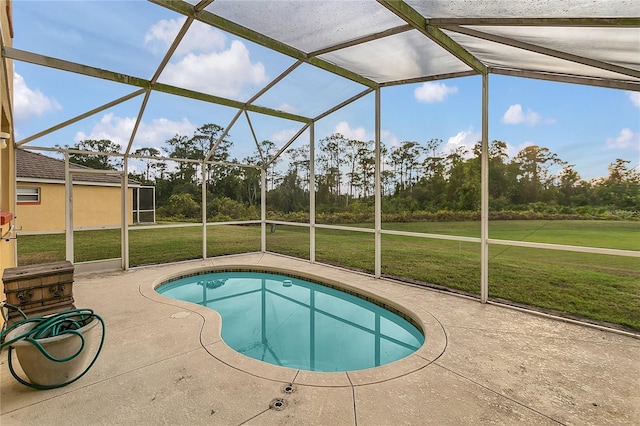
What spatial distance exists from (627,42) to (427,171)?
9774mm

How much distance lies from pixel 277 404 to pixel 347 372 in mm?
800

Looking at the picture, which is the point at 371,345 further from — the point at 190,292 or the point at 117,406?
the point at 190,292

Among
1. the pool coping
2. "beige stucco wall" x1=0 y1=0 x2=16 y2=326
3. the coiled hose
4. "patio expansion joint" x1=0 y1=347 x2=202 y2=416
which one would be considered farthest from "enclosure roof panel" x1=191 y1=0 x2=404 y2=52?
"patio expansion joint" x1=0 y1=347 x2=202 y2=416

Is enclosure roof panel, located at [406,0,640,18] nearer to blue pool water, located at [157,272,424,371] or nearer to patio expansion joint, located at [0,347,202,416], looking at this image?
blue pool water, located at [157,272,424,371]

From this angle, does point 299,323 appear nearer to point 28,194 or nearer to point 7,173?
point 7,173

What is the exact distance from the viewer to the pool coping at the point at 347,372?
2.73 meters

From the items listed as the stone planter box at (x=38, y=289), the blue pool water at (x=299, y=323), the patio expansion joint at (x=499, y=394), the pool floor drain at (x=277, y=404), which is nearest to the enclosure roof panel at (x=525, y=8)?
the patio expansion joint at (x=499, y=394)

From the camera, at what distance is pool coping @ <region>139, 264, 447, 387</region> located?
2.73 metres

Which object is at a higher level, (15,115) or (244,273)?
(15,115)

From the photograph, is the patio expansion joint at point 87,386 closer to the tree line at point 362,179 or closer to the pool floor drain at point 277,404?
the pool floor drain at point 277,404

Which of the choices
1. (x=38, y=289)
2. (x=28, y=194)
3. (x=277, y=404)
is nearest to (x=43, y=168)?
(x=28, y=194)

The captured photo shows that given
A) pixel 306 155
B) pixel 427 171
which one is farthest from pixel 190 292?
pixel 427 171

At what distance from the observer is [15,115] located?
17.2 feet

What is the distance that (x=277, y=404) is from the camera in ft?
7.72
